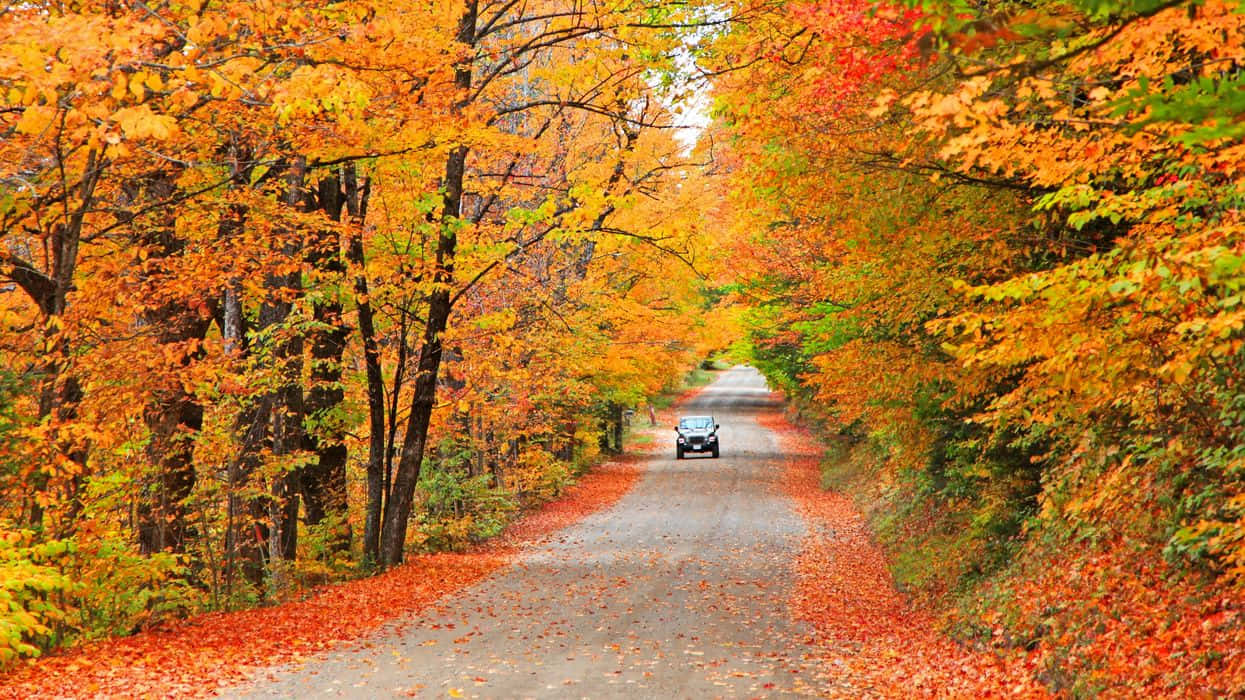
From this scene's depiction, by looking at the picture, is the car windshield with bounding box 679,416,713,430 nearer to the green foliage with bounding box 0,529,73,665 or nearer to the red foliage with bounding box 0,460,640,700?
the red foliage with bounding box 0,460,640,700

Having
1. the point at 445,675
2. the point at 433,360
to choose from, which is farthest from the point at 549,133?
the point at 445,675

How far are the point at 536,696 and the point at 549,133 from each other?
678 inches

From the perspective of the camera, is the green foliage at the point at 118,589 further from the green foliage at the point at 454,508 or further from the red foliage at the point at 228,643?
the green foliage at the point at 454,508

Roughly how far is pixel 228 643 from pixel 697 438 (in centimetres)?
3343

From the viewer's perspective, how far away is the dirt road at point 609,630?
9.27 metres

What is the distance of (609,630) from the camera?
1212 cm

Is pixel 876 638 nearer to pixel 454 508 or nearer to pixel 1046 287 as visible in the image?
pixel 1046 287

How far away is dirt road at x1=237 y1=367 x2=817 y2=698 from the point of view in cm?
927

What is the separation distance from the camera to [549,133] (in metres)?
24.2

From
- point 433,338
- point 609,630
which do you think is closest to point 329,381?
point 433,338

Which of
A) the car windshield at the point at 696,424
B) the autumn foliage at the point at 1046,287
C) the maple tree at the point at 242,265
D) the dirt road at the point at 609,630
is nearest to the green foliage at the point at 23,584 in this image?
the maple tree at the point at 242,265

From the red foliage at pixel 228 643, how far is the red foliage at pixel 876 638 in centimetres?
523

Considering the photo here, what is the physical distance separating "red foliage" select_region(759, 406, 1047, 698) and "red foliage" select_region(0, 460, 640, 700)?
5.23 m

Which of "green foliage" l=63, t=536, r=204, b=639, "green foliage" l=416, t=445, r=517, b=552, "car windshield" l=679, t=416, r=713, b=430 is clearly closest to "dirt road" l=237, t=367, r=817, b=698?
"green foliage" l=416, t=445, r=517, b=552
